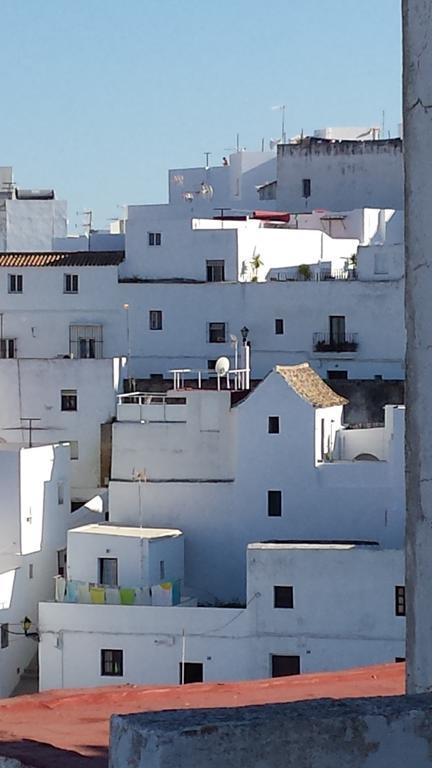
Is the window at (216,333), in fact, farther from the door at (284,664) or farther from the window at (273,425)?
the door at (284,664)

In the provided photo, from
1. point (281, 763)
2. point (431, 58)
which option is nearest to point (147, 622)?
point (431, 58)

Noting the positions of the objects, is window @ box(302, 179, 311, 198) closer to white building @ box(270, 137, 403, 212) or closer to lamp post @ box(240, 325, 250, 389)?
white building @ box(270, 137, 403, 212)

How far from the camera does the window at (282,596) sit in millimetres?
24656

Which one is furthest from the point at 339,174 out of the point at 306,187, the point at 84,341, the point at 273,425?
the point at 273,425

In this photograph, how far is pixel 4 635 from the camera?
85.8ft

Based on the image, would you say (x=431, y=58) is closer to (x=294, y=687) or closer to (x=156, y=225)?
(x=294, y=687)

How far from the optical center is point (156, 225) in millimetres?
33656

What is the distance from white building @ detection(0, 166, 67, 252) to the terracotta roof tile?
41.2ft

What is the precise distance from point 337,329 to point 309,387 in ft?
16.7

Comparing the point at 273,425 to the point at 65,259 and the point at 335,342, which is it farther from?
the point at 65,259

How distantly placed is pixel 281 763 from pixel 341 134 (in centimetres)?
4154

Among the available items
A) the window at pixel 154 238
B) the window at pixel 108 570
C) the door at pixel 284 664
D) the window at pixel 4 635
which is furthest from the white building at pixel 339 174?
the window at pixel 4 635

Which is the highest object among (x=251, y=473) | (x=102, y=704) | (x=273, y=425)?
(x=273, y=425)

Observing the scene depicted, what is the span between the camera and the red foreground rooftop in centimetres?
770
